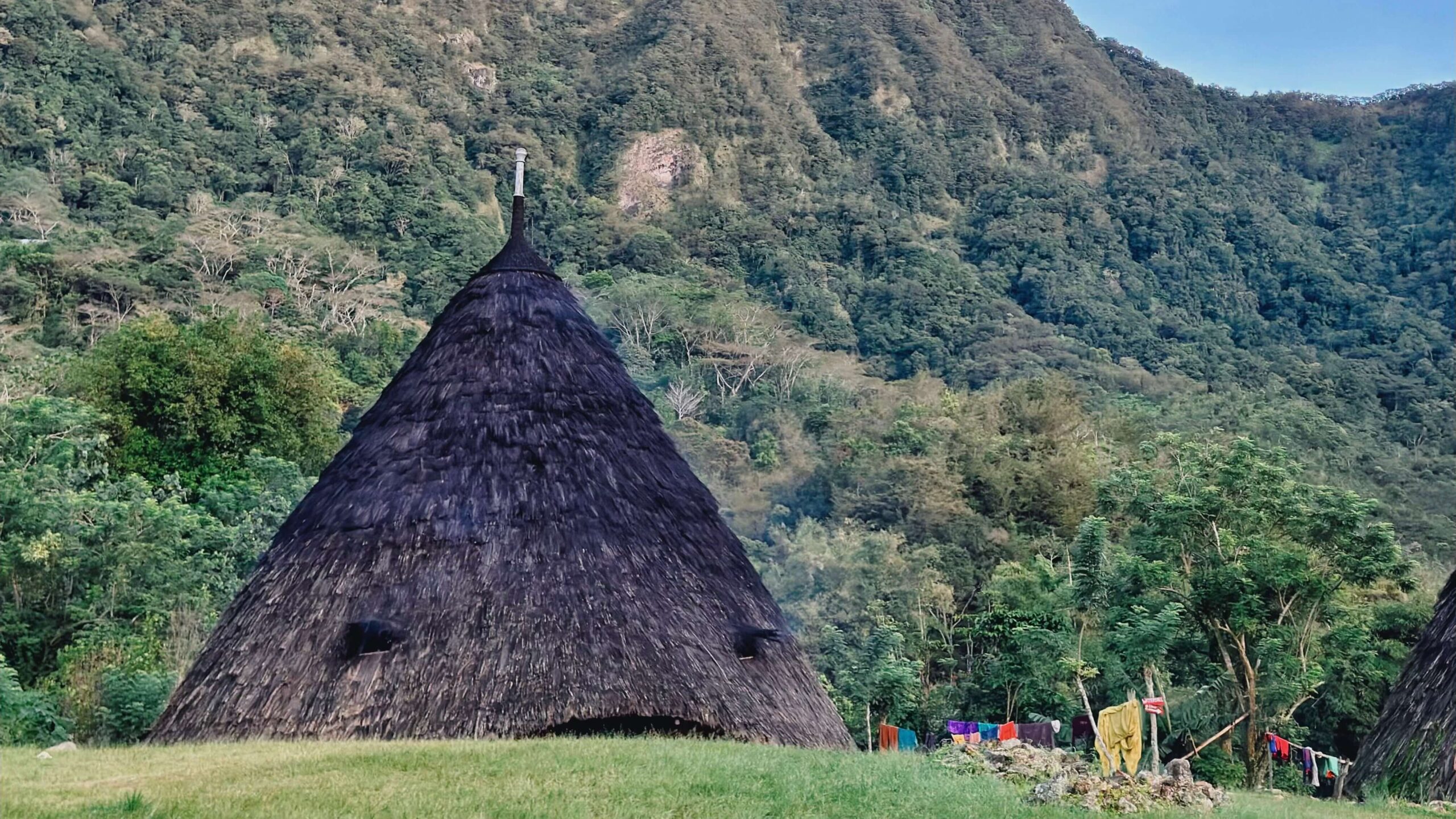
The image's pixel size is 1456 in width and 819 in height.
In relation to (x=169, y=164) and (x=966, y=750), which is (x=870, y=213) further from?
(x=966, y=750)

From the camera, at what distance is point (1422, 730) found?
8.98 meters

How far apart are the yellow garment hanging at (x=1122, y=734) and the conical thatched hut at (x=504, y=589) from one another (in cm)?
215

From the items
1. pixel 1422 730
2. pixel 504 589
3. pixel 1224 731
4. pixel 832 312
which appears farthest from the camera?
pixel 832 312

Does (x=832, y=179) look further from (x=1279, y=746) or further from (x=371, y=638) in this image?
(x=371, y=638)

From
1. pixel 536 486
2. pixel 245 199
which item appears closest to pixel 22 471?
pixel 536 486

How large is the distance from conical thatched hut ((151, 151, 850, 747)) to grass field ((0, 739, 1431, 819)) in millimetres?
504

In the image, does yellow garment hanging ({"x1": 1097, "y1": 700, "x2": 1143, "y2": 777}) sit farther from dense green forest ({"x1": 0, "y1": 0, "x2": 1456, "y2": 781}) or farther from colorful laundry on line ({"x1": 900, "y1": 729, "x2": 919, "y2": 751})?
colorful laundry on line ({"x1": 900, "y1": 729, "x2": 919, "y2": 751})

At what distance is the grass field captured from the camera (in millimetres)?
6246

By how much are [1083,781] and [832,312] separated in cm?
5107

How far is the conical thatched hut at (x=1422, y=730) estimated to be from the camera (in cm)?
872

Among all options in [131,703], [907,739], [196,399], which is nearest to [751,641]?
[131,703]

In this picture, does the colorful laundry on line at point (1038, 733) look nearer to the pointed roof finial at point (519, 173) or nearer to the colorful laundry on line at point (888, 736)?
the colorful laundry on line at point (888, 736)

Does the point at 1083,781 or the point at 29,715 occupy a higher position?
the point at 1083,781

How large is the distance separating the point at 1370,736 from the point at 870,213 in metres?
57.7
